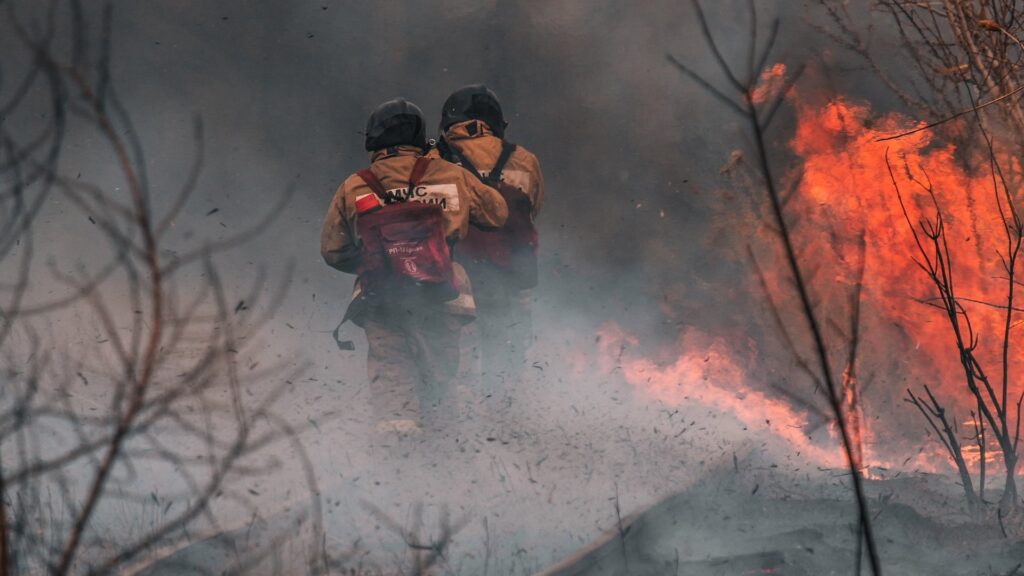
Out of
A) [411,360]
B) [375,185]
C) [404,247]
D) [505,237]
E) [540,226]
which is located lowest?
[411,360]

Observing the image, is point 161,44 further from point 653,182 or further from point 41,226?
point 653,182

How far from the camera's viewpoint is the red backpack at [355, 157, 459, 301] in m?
7.00

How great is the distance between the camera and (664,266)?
38.5ft

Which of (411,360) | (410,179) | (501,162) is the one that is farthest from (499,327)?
(410,179)

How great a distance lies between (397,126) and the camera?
23.6 feet

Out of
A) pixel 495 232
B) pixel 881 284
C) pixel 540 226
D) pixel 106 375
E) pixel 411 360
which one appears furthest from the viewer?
pixel 540 226

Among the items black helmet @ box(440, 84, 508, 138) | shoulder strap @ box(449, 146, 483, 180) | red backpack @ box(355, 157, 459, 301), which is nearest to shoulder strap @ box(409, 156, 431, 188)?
red backpack @ box(355, 157, 459, 301)

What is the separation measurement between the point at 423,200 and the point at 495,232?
101 cm

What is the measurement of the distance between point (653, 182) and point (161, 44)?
5.39m

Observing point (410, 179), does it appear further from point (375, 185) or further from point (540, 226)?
point (540, 226)

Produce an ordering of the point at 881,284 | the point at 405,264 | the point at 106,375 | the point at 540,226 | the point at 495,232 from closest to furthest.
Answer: the point at 106,375 < the point at 405,264 < the point at 495,232 < the point at 881,284 < the point at 540,226

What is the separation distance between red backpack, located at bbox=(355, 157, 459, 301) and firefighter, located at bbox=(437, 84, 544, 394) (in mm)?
821

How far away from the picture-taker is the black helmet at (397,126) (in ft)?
23.6

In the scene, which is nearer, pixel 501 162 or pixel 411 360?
pixel 411 360
